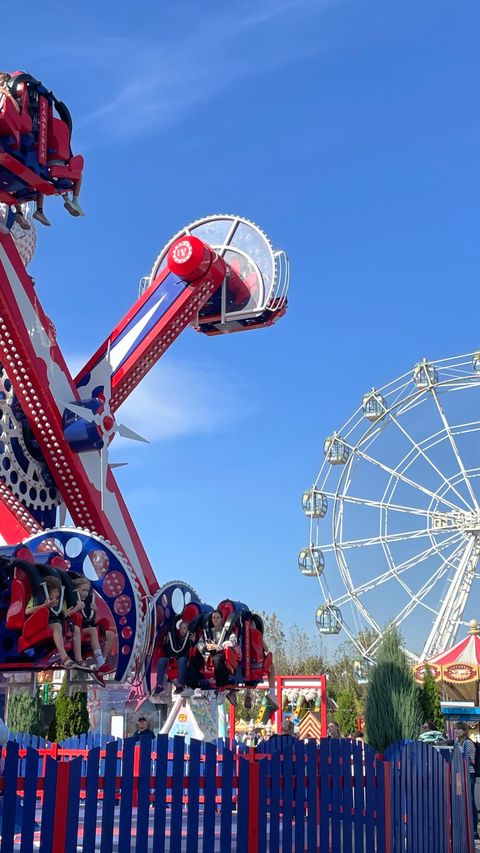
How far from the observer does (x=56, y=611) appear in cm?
1003

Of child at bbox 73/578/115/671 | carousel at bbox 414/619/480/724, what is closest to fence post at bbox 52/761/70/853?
child at bbox 73/578/115/671

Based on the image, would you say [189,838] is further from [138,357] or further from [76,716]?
[76,716]

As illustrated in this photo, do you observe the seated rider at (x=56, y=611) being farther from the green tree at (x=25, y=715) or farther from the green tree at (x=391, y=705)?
the green tree at (x=25, y=715)

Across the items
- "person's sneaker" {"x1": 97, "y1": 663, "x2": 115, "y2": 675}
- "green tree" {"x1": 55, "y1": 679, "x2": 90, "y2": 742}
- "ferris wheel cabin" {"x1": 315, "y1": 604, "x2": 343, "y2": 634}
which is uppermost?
"ferris wheel cabin" {"x1": 315, "y1": 604, "x2": 343, "y2": 634}

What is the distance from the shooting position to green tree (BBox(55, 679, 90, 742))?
21.5 metres

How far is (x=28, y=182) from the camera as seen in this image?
1127 centimetres

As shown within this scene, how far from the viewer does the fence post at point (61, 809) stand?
5621mm

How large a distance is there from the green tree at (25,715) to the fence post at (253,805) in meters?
15.8

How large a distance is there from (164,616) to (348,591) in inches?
690

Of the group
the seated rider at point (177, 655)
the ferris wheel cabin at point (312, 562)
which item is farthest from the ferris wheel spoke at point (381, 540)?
the seated rider at point (177, 655)

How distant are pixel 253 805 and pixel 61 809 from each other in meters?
1.85

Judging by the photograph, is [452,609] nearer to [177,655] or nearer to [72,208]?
[177,655]

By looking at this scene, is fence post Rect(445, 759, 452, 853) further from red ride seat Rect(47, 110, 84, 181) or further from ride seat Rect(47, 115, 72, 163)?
ride seat Rect(47, 115, 72, 163)

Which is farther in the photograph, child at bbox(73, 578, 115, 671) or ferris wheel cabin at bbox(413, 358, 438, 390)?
ferris wheel cabin at bbox(413, 358, 438, 390)
